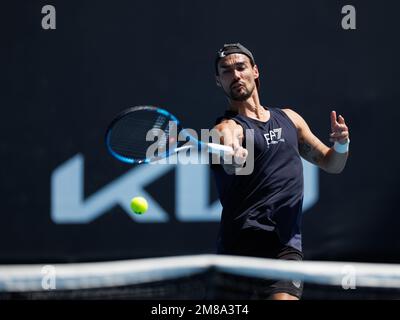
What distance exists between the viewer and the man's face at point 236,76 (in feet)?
16.0

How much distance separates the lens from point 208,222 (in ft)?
24.0

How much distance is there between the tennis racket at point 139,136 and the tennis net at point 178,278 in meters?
1.03

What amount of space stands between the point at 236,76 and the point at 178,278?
1425 millimetres

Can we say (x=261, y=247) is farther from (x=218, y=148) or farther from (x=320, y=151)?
(x=320, y=151)

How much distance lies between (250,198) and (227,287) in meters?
0.92

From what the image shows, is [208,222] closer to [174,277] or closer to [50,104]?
[50,104]

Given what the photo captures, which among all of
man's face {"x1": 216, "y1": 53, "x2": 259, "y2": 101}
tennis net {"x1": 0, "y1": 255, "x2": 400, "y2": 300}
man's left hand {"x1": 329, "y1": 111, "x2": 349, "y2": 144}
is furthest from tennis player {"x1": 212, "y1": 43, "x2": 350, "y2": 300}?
tennis net {"x1": 0, "y1": 255, "x2": 400, "y2": 300}

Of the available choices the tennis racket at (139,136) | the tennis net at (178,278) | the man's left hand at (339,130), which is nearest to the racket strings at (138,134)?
the tennis racket at (139,136)

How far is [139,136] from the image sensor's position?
16.2 feet

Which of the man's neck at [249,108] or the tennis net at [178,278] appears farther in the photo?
the man's neck at [249,108]

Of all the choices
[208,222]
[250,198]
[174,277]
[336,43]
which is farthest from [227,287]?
[336,43]

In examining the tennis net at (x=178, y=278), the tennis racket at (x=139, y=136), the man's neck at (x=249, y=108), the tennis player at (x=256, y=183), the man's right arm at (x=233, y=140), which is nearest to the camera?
the tennis net at (x=178, y=278)

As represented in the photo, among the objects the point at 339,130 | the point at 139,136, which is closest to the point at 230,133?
the point at 139,136

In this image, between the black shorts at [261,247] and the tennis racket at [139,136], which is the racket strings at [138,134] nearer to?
the tennis racket at [139,136]
